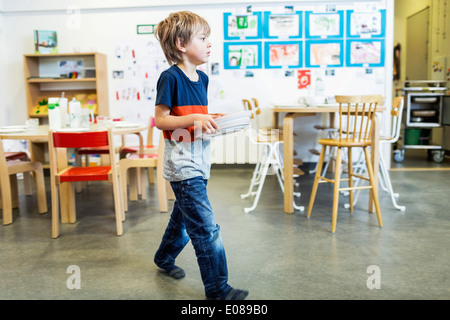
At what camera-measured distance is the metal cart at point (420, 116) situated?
19.0 feet

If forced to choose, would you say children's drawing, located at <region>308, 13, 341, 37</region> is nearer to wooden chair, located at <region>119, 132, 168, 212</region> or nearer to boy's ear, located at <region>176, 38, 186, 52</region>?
wooden chair, located at <region>119, 132, 168, 212</region>

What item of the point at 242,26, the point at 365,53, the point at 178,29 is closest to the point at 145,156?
the point at 178,29

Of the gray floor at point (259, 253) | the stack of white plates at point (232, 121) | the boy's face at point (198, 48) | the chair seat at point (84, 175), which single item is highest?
the boy's face at point (198, 48)

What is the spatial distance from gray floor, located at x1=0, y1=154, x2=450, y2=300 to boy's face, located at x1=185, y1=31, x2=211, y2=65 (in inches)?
41.0

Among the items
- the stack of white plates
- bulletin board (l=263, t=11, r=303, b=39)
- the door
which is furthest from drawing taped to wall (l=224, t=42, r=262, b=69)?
the door

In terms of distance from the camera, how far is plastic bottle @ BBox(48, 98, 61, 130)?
129 inches

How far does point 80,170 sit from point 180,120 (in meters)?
1.54

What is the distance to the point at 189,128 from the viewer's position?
1723 millimetres

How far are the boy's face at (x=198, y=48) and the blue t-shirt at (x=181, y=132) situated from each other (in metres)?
0.07

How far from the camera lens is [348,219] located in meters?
3.09

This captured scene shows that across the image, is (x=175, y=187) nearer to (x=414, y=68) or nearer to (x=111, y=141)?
(x=111, y=141)

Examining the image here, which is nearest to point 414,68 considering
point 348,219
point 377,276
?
point 348,219

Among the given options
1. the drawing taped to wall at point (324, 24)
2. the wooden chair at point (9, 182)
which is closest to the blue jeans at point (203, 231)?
the wooden chair at point (9, 182)

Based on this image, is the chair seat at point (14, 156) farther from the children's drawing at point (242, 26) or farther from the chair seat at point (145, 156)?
the children's drawing at point (242, 26)
